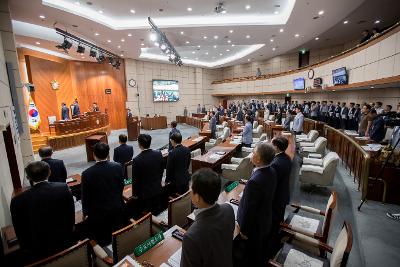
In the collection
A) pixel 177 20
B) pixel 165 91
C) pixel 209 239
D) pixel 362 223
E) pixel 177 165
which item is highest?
pixel 177 20

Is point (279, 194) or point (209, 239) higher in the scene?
point (209, 239)

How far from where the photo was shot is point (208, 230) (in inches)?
48.8

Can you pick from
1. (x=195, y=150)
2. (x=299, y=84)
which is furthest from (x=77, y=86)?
(x=299, y=84)

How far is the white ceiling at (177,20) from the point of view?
668cm

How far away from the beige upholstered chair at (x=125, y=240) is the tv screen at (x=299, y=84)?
1257cm

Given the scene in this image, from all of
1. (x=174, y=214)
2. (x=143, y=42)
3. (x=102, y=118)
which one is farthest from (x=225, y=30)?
(x=174, y=214)

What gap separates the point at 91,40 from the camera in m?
9.88

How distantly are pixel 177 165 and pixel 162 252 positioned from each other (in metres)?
1.66

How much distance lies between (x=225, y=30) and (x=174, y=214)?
854 cm

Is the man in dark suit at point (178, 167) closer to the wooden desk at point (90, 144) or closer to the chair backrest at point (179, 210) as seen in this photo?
the chair backrest at point (179, 210)

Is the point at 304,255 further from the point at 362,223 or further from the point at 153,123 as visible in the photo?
the point at 153,123

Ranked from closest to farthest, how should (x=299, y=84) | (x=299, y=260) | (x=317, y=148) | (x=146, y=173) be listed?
(x=299, y=260), (x=146, y=173), (x=317, y=148), (x=299, y=84)

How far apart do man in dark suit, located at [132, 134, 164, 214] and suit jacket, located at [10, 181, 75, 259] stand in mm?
951

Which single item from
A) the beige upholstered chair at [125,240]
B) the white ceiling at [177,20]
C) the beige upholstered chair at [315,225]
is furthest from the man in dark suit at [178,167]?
the white ceiling at [177,20]
